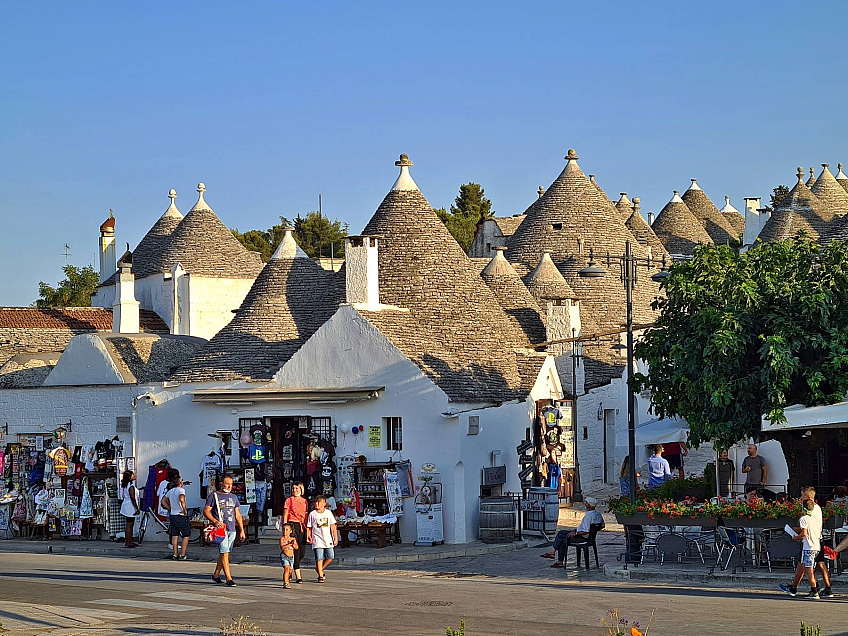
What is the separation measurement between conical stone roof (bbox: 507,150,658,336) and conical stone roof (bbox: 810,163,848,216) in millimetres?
8276

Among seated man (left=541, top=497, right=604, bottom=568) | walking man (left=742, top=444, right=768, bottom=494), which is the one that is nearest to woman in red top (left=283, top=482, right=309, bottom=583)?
seated man (left=541, top=497, right=604, bottom=568)

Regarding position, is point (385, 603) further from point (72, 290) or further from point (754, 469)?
point (72, 290)

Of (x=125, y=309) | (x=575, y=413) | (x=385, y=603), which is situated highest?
(x=125, y=309)

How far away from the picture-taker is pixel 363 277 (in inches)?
1008

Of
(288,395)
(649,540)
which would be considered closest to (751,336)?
(649,540)

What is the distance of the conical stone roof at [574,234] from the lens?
40.6 meters

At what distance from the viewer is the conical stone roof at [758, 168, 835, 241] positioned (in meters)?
42.0

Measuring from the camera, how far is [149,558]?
2252 centimetres

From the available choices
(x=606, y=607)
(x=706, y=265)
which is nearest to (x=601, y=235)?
(x=706, y=265)

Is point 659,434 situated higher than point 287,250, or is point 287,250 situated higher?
point 287,250

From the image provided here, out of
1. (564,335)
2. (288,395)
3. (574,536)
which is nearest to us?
(574,536)

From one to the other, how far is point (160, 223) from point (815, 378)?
33.7 meters

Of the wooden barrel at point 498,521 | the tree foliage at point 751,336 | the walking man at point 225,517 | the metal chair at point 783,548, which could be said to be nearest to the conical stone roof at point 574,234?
the wooden barrel at point 498,521

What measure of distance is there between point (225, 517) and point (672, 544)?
672cm
